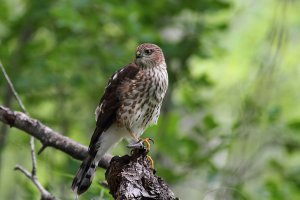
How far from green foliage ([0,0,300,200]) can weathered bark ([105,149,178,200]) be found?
210 centimetres

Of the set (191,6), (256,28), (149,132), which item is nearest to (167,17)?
(191,6)

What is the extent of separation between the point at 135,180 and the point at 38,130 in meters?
1.26

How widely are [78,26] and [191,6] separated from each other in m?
1.46

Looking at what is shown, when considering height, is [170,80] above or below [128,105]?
above

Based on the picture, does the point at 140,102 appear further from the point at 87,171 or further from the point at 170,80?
the point at 170,80

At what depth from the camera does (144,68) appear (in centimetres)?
629

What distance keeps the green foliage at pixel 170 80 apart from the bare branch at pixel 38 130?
1.46 m

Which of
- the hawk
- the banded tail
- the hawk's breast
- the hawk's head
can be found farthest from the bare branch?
the hawk's head

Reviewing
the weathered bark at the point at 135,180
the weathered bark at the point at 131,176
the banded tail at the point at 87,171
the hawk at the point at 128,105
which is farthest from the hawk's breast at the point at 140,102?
the weathered bark at the point at 135,180

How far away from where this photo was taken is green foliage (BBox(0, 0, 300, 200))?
6711 millimetres

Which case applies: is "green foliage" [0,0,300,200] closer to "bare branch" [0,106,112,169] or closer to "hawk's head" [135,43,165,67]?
"hawk's head" [135,43,165,67]

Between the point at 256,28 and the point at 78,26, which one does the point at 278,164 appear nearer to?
the point at 78,26

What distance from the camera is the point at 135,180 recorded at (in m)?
4.02

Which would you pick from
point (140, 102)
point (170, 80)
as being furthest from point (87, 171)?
point (170, 80)
